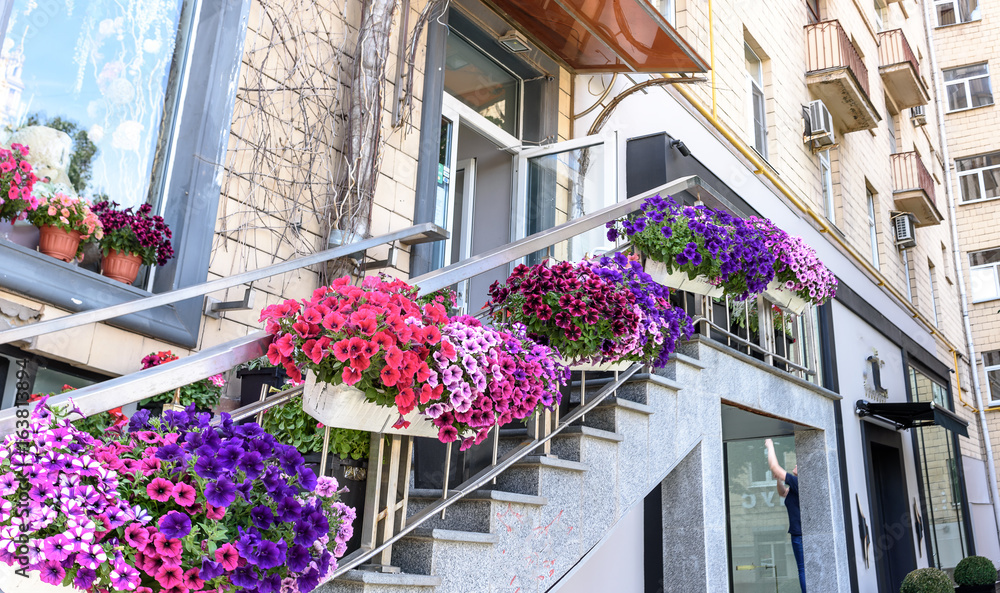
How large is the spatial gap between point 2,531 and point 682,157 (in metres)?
6.43

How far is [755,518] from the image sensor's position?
9.02 metres

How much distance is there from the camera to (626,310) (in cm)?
400

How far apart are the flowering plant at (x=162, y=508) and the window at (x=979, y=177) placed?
Result: 67.7 feet

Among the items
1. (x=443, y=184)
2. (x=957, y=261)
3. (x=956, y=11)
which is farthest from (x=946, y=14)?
(x=443, y=184)

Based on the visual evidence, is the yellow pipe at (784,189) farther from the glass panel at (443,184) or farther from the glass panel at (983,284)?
the glass panel at (983,284)

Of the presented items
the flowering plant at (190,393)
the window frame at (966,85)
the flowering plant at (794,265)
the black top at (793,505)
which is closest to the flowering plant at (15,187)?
the flowering plant at (190,393)

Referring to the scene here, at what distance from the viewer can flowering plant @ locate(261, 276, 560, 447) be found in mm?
2572

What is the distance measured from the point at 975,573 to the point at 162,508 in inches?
422

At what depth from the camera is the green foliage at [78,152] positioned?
368 cm

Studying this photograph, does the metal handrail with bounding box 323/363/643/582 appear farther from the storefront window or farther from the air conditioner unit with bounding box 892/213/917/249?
the air conditioner unit with bounding box 892/213/917/249

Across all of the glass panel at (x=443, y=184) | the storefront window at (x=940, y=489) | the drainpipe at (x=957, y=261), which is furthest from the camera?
the drainpipe at (x=957, y=261)

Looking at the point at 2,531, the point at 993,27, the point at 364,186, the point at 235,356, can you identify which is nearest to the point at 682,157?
the point at 364,186

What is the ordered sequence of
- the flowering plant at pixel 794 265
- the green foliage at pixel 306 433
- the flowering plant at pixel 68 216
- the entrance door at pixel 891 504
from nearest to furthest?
the green foliage at pixel 306 433 → the flowering plant at pixel 68 216 → the flowering plant at pixel 794 265 → the entrance door at pixel 891 504

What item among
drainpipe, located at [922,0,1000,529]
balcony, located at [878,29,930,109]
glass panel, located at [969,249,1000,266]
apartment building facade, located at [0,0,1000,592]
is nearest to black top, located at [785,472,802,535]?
apartment building facade, located at [0,0,1000,592]
